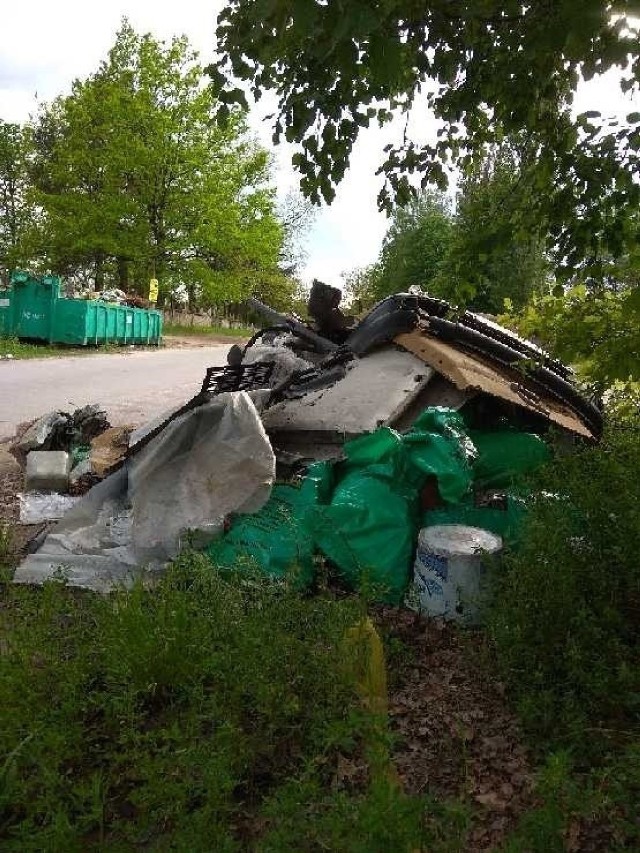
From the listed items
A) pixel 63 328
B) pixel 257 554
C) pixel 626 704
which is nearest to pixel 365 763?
pixel 626 704

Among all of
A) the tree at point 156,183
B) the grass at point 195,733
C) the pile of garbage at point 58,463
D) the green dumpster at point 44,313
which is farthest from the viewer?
the tree at point 156,183

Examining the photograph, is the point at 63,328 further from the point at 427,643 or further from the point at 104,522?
the point at 427,643

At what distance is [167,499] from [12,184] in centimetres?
3381

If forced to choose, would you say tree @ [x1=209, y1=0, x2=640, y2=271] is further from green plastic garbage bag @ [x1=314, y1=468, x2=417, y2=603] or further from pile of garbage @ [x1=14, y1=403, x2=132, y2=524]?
pile of garbage @ [x1=14, y1=403, x2=132, y2=524]

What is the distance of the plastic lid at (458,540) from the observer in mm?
3041

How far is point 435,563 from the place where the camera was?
3.07 meters

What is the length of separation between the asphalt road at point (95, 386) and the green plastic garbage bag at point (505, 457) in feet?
11.5

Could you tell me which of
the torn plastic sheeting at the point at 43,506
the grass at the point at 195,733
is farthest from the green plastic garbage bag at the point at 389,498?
the torn plastic sheeting at the point at 43,506

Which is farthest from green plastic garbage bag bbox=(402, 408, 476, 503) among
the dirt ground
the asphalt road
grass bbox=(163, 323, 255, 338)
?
grass bbox=(163, 323, 255, 338)

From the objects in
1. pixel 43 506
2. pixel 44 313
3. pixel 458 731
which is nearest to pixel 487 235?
pixel 458 731

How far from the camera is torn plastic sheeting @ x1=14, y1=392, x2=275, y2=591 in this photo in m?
3.46

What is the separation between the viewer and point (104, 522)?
3939mm

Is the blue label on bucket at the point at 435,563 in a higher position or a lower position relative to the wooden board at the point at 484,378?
lower

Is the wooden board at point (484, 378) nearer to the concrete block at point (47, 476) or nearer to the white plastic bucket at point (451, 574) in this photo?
the white plastic bucket at point (451, 574)
